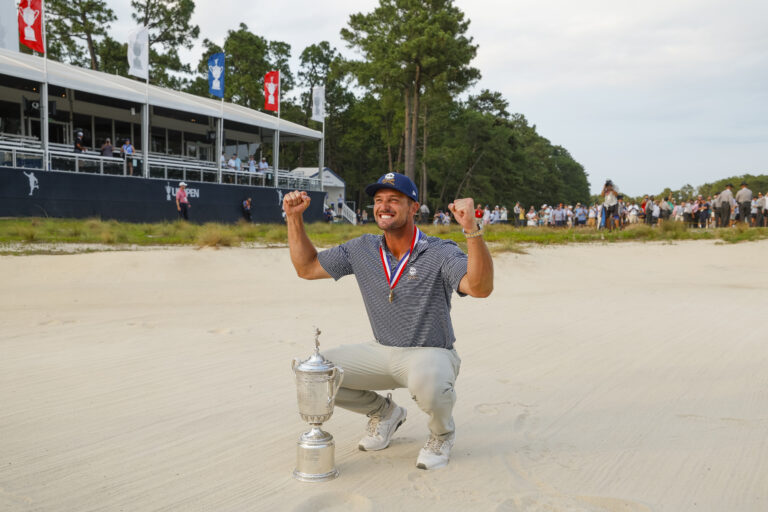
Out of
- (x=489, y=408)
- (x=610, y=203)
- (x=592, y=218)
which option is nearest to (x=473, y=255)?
(x=489, y=408)

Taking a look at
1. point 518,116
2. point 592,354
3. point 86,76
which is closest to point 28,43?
point 86,76

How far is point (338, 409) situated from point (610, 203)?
21.0 meters

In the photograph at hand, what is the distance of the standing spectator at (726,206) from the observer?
25.9m

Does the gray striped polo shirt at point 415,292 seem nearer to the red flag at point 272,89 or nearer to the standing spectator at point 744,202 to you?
the standing spectator at point 744,202

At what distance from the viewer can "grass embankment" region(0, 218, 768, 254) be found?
14.9 m

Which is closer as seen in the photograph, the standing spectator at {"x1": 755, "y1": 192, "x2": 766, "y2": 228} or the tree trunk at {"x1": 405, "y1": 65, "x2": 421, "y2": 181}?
the standing spectator at {"x1": 755, "y1": 192, "x2": 766, "y2": 228}

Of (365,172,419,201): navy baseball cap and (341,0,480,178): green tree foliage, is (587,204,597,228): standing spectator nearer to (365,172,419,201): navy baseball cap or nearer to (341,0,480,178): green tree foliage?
(341,0,480,178): green tree foliage

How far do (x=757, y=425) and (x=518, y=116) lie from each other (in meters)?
90.7

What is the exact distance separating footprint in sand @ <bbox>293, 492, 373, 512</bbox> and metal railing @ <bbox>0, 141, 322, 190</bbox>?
22.3 m

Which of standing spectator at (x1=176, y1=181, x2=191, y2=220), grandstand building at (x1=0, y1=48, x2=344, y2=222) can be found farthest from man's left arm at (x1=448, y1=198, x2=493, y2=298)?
grandstand building at (x1=0, y1=48, x2=344, y2=222)

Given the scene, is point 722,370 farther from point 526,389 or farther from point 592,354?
point 526,389

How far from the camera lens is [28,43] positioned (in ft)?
70.5

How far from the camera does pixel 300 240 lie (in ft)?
14.1

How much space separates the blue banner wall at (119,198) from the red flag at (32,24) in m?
4.27
